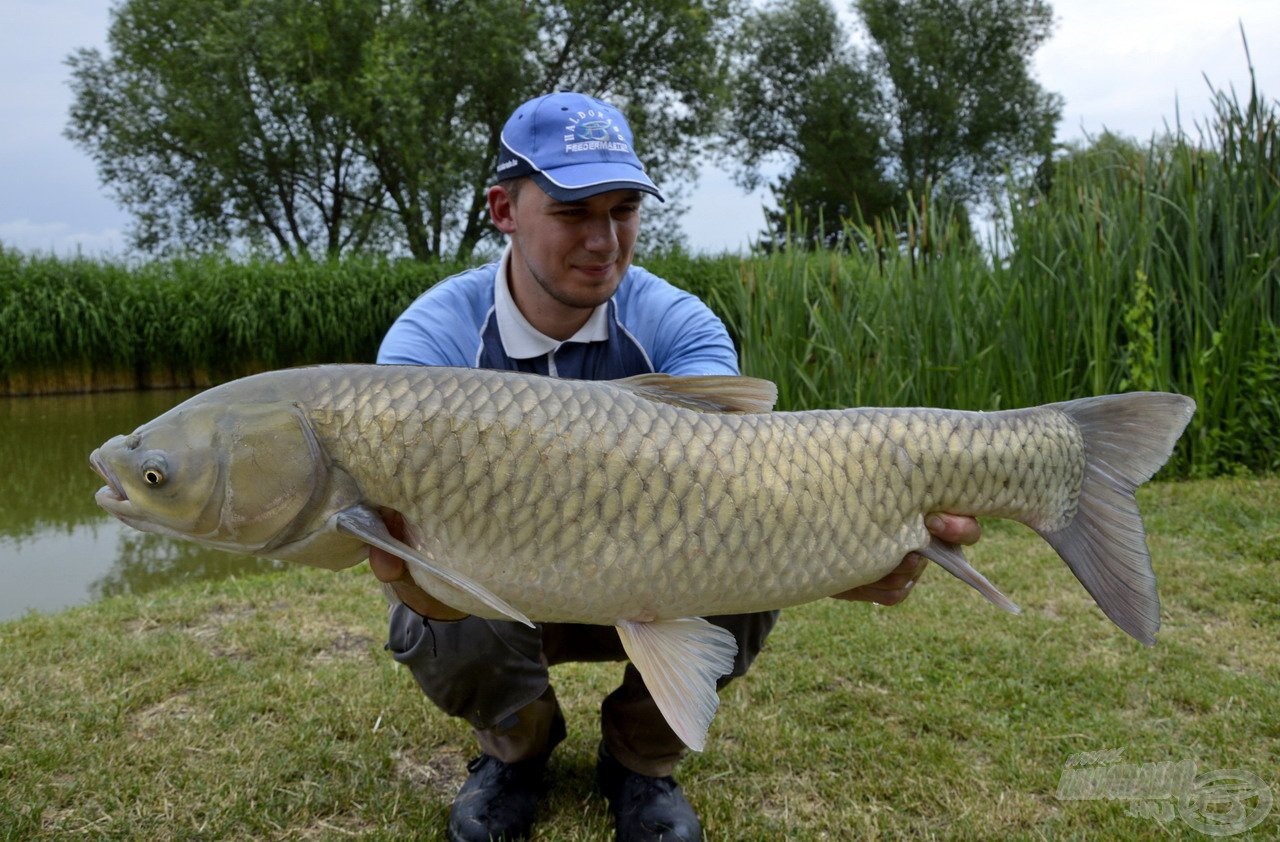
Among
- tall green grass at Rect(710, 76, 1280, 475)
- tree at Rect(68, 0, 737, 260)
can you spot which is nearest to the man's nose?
tall green grass at Rect(710, 76, 1280, 475)

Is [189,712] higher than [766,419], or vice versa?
[766,419]

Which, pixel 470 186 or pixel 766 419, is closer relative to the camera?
pixel 766 419

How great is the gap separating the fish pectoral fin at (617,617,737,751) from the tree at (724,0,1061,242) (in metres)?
28.3

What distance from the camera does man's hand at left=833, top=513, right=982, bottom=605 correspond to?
4.79ft

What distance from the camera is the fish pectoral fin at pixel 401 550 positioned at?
49.1 inches

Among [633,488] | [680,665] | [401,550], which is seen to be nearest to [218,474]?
[401,550]

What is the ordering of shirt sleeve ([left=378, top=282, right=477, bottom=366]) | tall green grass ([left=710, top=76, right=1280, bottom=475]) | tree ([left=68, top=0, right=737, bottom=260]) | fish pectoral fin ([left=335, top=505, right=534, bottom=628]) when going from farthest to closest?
tree ([left=68, top=0, right=737, bottom=260]), tall green grass ([left=710, top=76, right=1280, bottom=475]), shirt sleeve ([left=378, top=282, right=477, bottom=366]), fish pectoral fin ([left=335, top=505, right=534, bottom=628])

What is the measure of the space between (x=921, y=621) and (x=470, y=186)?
1732cm

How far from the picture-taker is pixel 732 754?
2.11 meters

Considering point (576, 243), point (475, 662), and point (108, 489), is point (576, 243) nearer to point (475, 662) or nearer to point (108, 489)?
point (475, 662)

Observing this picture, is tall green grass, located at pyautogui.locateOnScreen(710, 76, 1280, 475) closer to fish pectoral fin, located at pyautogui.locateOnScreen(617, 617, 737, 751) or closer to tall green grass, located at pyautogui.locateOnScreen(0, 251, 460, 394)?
fish pectoral fin, located at pyautogui.locateOnScreen(617, 617, 737, 751)

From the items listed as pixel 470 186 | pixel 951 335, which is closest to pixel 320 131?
pixel 470 186

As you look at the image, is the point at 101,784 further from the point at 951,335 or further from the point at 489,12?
the point at 489,12

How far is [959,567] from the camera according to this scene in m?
1.44
